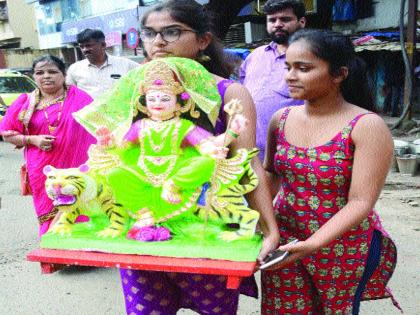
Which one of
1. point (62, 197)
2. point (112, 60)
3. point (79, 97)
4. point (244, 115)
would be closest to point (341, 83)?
point (244, 115)

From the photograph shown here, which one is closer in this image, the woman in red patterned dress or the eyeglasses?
the woman in red patterned dress

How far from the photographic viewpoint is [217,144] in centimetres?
142

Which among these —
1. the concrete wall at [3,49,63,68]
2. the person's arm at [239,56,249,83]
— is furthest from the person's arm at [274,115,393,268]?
the concrete wall at [3,49,63,68]

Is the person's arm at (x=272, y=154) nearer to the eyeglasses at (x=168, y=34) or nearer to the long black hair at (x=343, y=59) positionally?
the long black hair at (x=343, y=59)

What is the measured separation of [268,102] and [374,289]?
140 cm

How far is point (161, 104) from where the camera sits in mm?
1463

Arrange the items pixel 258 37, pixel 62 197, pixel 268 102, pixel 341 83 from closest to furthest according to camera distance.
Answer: pixel 62 197
pixel 341 83
pixel 268 102
pixel 258 37

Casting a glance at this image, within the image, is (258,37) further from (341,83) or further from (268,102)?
(341,83)

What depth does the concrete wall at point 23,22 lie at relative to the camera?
2745 centimetres

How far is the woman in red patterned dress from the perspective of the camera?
143 centimetres

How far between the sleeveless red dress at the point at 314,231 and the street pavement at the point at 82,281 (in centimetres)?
129

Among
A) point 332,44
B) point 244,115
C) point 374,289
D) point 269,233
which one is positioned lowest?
point 374,289

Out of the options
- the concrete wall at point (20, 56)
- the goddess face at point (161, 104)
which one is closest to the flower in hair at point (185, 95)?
the goddess face at point (161, 104)

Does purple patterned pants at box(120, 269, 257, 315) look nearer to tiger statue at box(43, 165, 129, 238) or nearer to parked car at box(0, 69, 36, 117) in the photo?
tiger statue at box(43, 165, 129, 238)
